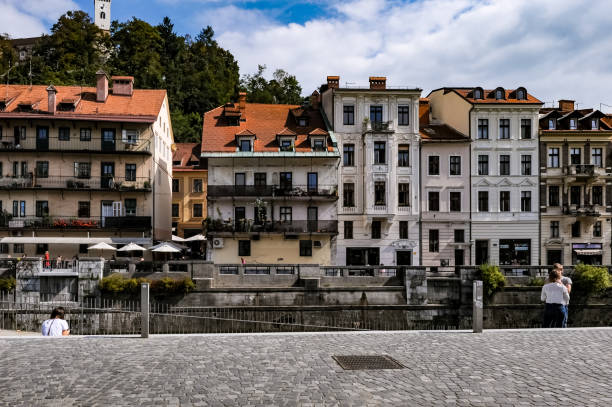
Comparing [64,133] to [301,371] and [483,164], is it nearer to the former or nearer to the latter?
[483,164]

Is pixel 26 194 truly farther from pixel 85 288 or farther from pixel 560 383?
pixel 560 383

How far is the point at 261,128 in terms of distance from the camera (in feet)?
134

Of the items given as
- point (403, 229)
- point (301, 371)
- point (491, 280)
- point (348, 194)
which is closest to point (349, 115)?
point (348, 194)

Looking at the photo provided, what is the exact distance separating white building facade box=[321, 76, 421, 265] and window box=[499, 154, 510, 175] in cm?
620

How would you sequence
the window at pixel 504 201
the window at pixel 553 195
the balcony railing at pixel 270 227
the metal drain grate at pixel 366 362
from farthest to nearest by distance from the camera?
the window at pixel 553 195 < the window at pixel 504 201 < the balcony railing at pixel 270 227 < the metal drain grate at pixel 366 362

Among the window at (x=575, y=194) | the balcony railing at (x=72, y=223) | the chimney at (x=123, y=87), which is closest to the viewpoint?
the balcony railing at (x=72, y=223)

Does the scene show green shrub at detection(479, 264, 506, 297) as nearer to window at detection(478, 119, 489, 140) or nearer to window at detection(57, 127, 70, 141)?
window at detection(478, 119, 489, 140)

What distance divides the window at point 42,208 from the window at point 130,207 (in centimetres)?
504

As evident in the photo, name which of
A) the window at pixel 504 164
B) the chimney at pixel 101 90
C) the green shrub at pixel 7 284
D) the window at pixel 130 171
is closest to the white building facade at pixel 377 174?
the window at pixel 504 164

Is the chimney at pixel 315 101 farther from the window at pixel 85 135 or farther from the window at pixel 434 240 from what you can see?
the window at pixel 85 135

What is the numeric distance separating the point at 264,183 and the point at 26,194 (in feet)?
51.8

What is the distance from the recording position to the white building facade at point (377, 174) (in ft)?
132

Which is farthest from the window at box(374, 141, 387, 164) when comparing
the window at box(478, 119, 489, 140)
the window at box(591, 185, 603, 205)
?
the window at box(591, 185, 603, 205)

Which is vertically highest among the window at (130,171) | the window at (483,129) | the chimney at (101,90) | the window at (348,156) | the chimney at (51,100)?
the chimney at (101,90)
